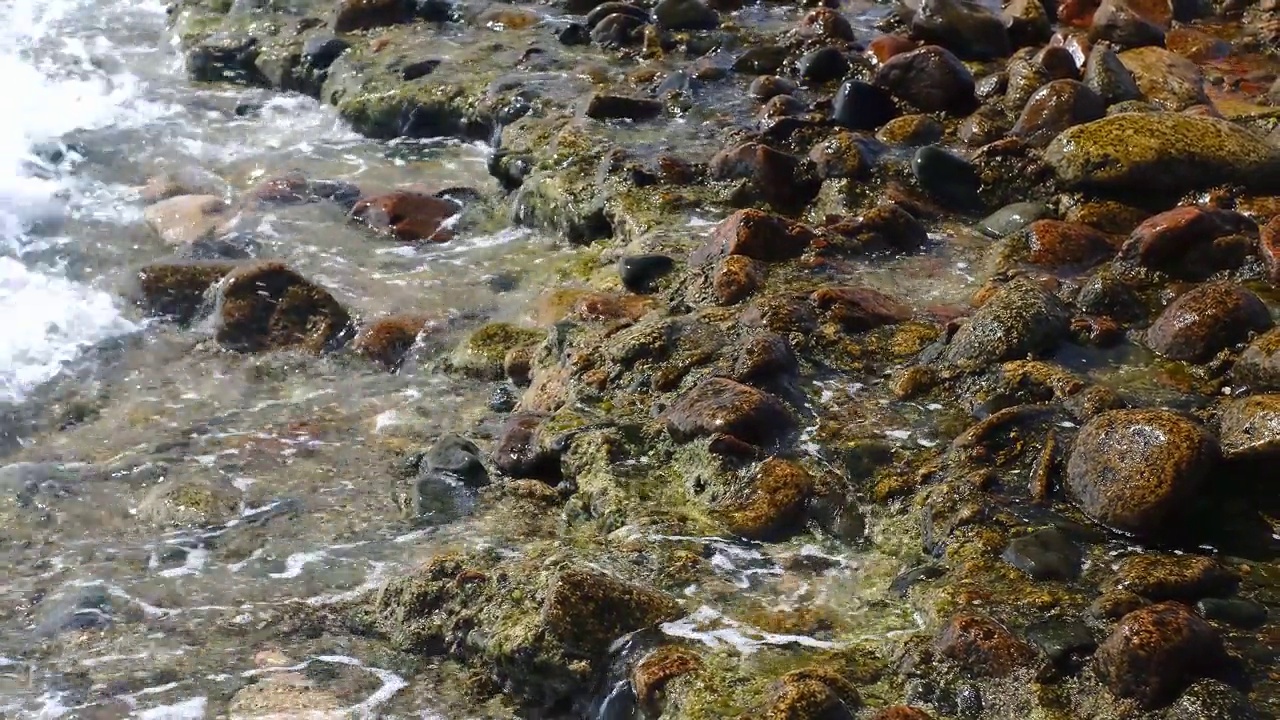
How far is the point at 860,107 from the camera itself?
8891mm

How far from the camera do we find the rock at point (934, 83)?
9062mm

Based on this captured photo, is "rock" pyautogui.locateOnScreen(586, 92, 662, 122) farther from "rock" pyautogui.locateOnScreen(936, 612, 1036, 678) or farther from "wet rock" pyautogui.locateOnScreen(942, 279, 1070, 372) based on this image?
"rock" pyautogui.locateOnScreen(936, 612, 1036, 678)

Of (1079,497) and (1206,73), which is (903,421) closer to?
(1079,497)

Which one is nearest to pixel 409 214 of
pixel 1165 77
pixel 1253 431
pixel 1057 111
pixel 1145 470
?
pixel 1057 111

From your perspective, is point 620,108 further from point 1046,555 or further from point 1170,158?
point 1046,555

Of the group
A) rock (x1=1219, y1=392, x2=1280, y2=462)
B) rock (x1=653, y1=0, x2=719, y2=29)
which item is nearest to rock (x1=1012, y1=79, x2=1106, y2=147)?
rock (x1=1219, y1=392, x2=1280, y2=462)

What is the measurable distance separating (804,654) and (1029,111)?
5159 millimetres

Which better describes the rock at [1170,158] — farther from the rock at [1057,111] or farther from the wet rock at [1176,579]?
the wet rock at [1176,579]

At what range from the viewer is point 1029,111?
8445mm

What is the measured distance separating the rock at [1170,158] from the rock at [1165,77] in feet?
4.03

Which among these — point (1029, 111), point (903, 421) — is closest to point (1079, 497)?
point (903, 421)

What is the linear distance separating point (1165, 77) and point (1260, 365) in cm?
435

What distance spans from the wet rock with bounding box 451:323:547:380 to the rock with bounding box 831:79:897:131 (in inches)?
112

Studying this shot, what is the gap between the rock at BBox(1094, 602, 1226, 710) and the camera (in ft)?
12.4
